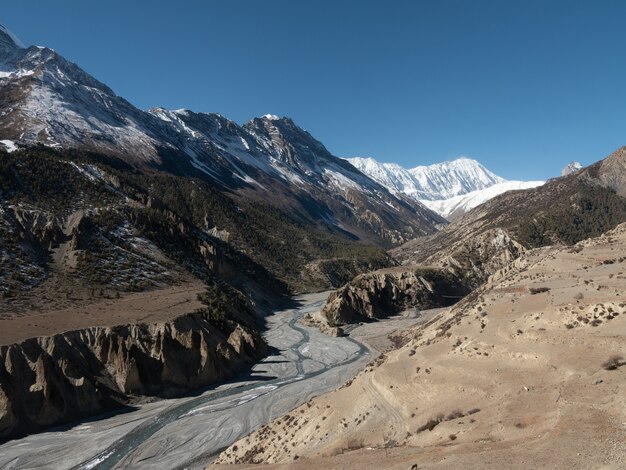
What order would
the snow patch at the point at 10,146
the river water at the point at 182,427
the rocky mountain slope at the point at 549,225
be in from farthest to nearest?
1. the rocky mountain slope at the point at 549,225
2. the snow patch at the point at 10,146
3. the river water at the point at 182,427

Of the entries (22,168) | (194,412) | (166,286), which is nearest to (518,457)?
(194,412)

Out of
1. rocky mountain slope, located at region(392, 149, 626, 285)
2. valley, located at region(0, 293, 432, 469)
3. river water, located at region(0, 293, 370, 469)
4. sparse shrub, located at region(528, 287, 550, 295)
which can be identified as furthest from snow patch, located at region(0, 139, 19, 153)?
sparse shrub, located at region(528, 287, 550, 295)

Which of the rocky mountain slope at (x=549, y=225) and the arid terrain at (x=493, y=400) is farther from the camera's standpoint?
the rocky mountain slope at (x=549, y=225)

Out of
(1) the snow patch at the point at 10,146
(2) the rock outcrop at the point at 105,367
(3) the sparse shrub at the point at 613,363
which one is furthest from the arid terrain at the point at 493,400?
(1) the snow patch at the point at 10,146

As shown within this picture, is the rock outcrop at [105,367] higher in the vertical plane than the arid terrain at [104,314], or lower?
lower

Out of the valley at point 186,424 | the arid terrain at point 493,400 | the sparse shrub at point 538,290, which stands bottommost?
the valley at point 186,424

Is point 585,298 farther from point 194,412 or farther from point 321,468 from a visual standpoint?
point 194,412

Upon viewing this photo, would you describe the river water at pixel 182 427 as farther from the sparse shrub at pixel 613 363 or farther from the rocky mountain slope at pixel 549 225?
the rocky mountain slope at pixel 549 225

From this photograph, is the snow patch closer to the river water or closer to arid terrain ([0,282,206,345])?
arid terrain ([0,282,206,345])
